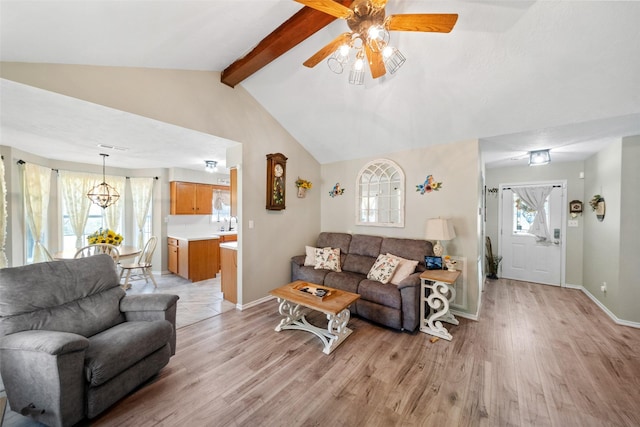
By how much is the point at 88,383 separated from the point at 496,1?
382 centimetres

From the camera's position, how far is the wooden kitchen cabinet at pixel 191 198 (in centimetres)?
505

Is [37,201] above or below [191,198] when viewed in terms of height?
below

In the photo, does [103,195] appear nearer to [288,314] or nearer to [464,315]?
[288,314]

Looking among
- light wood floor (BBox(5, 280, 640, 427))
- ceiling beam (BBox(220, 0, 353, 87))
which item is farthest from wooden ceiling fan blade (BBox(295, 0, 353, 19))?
light wood floor (BBox(5, 280, 640, 427))

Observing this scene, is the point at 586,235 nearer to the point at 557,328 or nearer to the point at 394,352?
the point at 557,328

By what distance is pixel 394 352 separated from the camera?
232 cm

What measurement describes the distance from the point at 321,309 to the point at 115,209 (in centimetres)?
518

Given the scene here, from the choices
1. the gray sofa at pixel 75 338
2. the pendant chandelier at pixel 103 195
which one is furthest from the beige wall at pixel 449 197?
the pendant chandelier at pixel 103 195

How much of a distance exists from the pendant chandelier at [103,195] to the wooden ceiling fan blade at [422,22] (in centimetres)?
467

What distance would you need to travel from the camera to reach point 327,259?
12.0 feet

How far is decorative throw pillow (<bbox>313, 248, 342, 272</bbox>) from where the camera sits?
358cm

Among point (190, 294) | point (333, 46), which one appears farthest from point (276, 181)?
point (190, 294)

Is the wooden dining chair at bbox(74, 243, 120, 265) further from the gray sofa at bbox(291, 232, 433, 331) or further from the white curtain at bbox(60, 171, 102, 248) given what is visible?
the gray sofa at bbox(291, 232, 433, 331)

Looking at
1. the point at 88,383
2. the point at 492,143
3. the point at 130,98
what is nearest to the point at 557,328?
the point at 492,143
